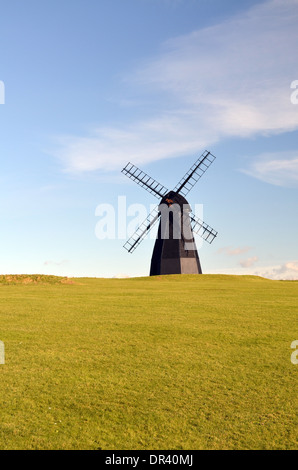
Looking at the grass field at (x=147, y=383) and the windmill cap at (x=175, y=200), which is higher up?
the windmill cap at (x=175, y=200)

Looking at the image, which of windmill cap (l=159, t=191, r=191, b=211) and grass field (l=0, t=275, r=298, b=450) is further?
windmill cap (l=159, t=191, r=191, b=211)

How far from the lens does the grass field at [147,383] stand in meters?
5.59

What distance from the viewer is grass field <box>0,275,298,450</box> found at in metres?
5.59

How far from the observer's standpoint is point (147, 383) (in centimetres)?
759
